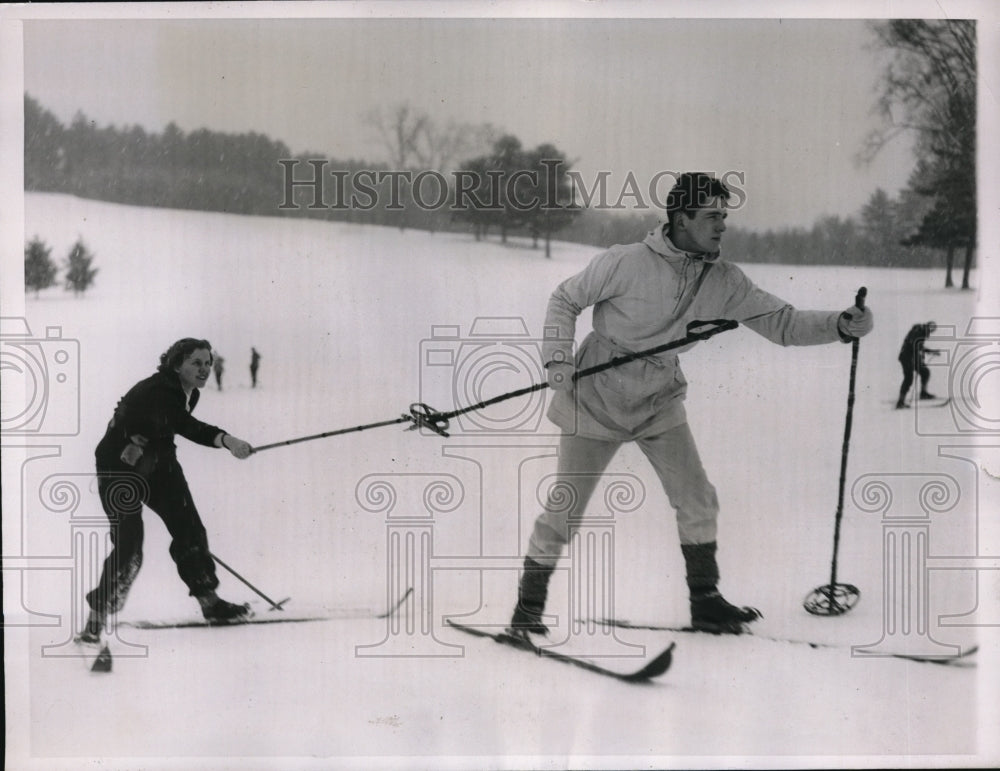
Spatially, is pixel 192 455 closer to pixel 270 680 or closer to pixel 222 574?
pixel 222 574

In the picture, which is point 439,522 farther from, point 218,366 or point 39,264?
point 39,264

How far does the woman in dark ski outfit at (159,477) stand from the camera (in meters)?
2.73

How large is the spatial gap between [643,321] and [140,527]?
1.40 m

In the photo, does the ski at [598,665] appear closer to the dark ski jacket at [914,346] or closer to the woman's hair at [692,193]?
the dark ski jacket at [914,346]

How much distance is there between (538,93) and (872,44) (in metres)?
0.87

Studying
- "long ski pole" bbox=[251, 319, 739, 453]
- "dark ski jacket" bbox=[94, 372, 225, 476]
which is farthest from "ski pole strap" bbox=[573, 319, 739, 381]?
"dark ski jacket" bbox=[94, 372, 225, 476]

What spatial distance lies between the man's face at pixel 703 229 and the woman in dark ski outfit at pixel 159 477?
4.06ft

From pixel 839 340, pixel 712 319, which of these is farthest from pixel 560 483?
pixel 839 340

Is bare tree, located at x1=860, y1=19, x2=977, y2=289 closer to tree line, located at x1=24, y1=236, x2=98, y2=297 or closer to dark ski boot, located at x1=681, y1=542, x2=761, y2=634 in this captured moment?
dark ski boot, located at x1=681, y1=542, x2=761, y2=634

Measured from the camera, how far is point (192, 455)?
2744mm

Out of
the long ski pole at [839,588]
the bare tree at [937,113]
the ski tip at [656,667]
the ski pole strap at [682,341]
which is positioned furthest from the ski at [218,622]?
the bare tree at [937,113]

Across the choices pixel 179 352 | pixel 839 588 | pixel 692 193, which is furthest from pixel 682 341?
pixel 179 352

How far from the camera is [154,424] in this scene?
2.73 m

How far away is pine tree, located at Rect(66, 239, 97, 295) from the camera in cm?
273
